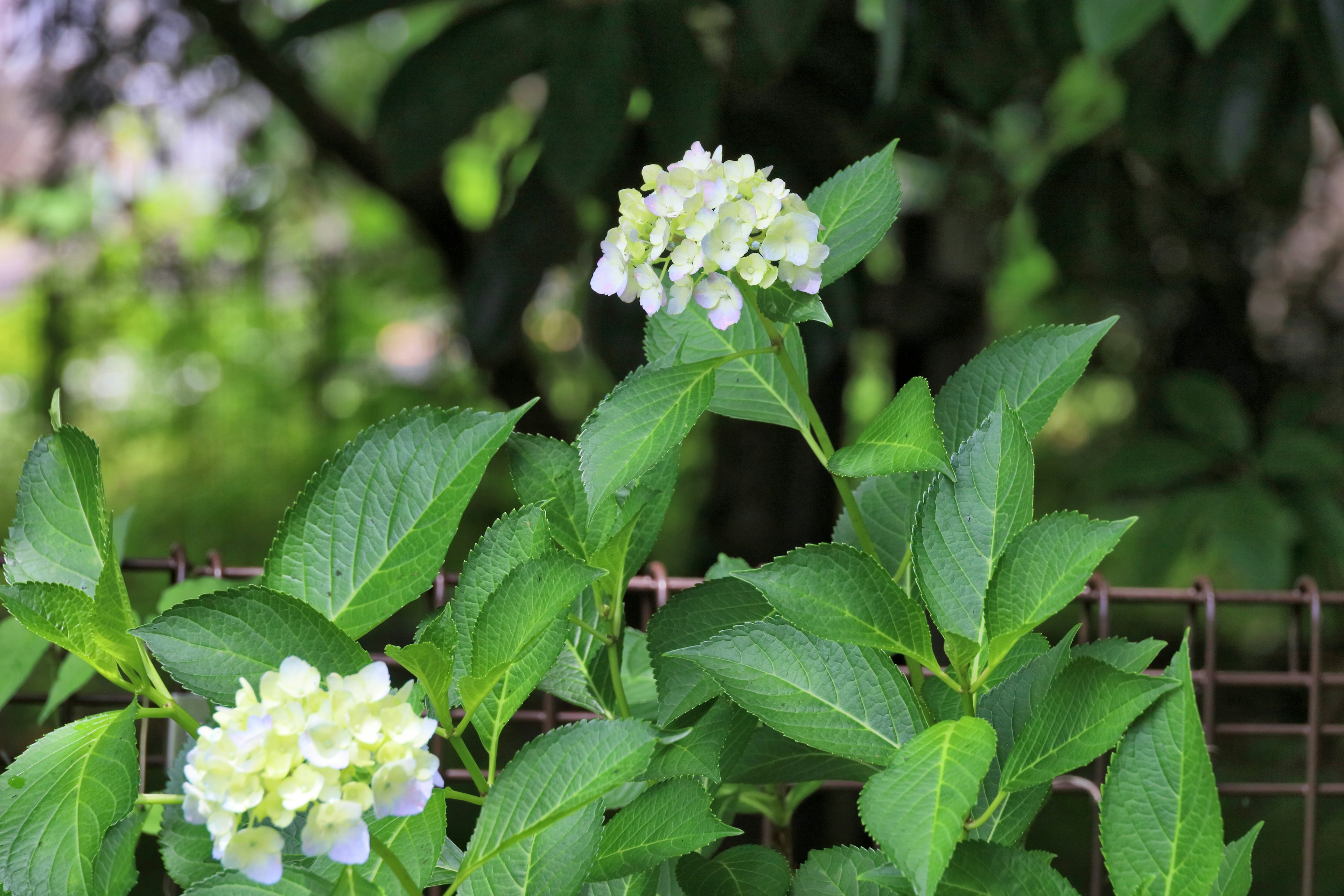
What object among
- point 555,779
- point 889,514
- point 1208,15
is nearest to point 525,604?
point 555,779

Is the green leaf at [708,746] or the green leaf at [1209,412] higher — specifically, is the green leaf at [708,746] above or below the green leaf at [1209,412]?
above

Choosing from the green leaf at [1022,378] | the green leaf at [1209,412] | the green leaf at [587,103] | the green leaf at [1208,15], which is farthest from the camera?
the green leaf at [1209,412]

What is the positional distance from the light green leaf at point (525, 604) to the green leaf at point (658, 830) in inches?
2.0

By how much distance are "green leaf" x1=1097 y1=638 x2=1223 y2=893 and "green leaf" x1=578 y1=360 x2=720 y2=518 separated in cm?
11

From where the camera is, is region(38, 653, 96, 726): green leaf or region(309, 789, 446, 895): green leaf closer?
region(309, 789, 446, 895): green leaf

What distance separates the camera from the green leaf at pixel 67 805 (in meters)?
0.27

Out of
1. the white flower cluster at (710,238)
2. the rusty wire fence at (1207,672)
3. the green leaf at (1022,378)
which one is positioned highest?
the white flower cluster at (710,238)

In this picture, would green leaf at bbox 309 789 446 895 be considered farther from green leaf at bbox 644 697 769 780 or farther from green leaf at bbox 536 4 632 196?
green leaf at bbox 536 4 632 196

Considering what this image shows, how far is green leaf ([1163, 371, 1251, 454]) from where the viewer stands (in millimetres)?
1535

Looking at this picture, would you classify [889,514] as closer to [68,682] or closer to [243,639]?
[243,639]

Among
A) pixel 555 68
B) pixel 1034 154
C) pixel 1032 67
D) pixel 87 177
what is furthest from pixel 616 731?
pixel 87 177

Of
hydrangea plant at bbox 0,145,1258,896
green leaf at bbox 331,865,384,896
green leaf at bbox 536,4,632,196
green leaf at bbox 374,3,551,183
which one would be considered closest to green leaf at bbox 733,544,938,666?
hydrangea plant at bbox 0,145,1258,896

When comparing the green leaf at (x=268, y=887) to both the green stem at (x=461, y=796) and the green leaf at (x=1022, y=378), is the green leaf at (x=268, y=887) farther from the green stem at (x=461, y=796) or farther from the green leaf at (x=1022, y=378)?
the green leaf at (x=1022, y=378)

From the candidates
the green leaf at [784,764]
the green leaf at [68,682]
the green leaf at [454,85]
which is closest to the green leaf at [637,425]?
the green leaf at [784,764]
